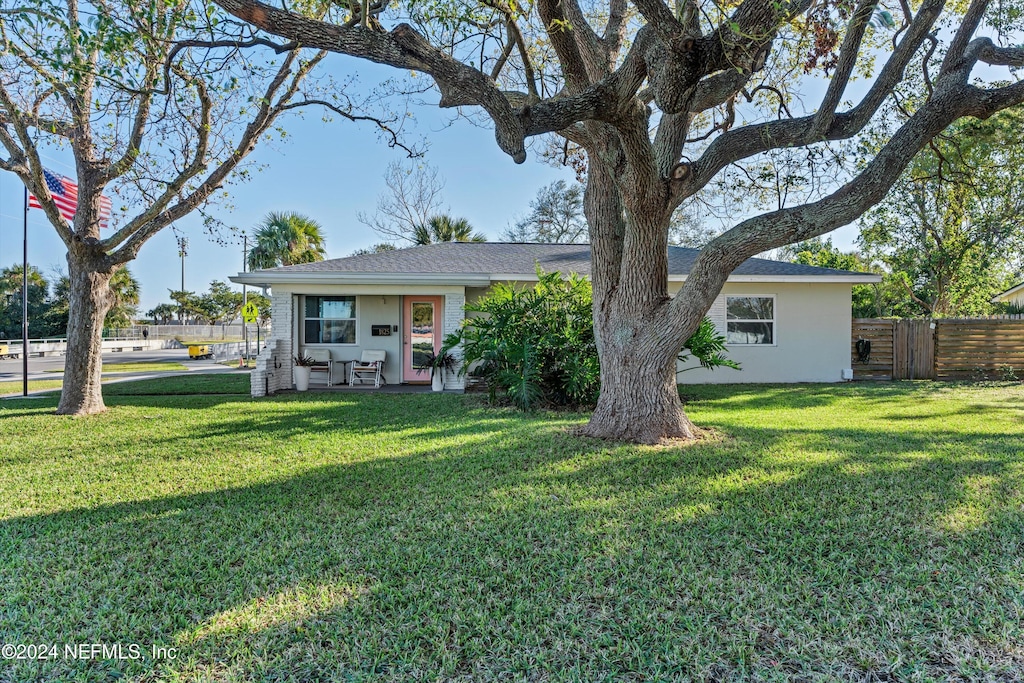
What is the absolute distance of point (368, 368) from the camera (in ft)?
41.9

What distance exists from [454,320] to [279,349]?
12.9 feet

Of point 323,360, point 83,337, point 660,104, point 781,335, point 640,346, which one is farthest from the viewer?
point 781,335

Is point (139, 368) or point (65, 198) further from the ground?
point (65, 198)

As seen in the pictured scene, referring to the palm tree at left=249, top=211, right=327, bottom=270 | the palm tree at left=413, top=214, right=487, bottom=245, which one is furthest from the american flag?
the palm tree at left=249, top=211, right=327, bottom=270

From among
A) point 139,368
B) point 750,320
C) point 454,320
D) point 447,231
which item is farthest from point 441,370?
point 139,368

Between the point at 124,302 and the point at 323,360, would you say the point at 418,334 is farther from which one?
the point at 124,302

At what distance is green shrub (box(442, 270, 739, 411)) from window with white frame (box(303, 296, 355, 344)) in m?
4.60

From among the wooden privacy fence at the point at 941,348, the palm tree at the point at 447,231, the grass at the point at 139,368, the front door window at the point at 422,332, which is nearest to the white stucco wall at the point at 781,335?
the front door window at the point at 422,332

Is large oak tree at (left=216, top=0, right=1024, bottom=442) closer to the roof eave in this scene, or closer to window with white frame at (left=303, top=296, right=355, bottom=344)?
the roof eave

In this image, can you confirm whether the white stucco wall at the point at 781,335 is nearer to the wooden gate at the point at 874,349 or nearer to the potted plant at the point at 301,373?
the wooden gate at the point at 874,349

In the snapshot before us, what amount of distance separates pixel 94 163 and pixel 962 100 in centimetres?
1247

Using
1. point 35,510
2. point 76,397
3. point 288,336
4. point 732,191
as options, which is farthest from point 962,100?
point 76,397

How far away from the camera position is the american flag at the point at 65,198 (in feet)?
Result: 31.1

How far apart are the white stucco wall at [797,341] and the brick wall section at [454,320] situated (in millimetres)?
5616
